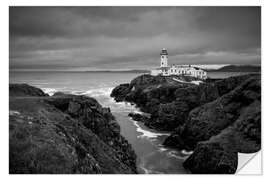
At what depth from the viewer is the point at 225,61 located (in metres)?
8.08

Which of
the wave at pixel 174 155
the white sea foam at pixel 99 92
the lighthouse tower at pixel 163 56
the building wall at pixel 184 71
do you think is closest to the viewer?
the lighthouse tower at pixel 163 56

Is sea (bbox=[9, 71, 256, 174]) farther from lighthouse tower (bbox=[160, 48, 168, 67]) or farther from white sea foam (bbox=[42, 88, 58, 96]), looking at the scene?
lighthouse tower (bbox=[160, 48, 168, 67])

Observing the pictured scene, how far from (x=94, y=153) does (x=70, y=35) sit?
457cm

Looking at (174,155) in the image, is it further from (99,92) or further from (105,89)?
(99,92)

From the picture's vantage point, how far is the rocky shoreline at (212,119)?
782 centimetres

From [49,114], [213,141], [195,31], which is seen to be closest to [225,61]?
[195,31]

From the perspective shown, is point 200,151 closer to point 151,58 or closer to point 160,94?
point 151,58

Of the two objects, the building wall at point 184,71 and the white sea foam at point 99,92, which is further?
the building wall at point 184,71

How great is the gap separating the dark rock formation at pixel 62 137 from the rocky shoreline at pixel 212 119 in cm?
225

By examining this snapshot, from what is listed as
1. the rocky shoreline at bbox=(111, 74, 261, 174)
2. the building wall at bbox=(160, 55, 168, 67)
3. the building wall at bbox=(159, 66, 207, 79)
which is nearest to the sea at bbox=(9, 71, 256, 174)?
the rocky shoreline at bbox=(111, 74, 261, 174)

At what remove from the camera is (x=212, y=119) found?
11.9 metres

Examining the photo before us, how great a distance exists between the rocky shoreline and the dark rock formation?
2254 millimetres
